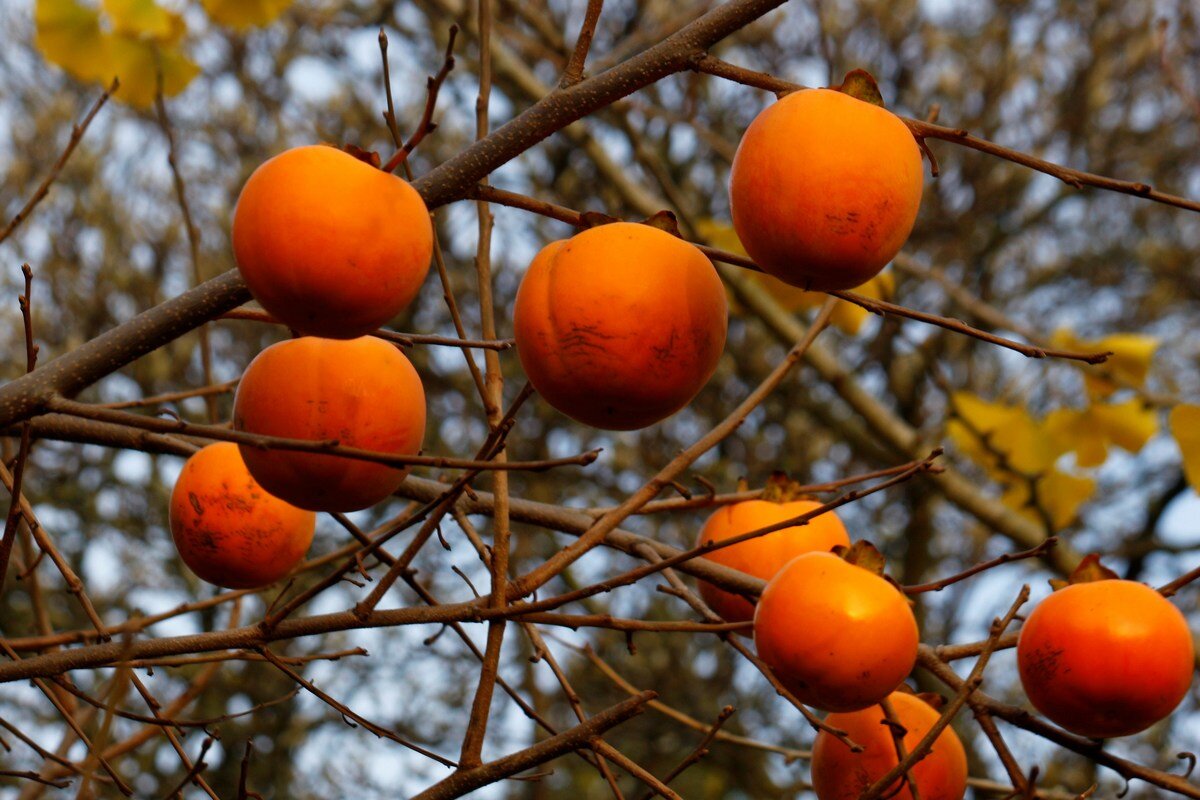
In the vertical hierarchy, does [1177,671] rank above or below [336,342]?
below

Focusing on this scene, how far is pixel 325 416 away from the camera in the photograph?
1.24 m

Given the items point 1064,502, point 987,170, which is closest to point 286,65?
point 987,170

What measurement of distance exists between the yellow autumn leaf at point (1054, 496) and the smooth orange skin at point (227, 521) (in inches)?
88.3

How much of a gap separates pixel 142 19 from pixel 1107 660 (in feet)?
7.24

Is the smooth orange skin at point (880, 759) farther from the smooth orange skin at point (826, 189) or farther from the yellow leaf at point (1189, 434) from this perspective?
the yellow leaf at point (1189, 434)

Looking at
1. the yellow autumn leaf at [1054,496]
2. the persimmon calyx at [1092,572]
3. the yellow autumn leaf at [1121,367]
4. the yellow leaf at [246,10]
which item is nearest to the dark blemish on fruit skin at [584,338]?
the persimmon calyx at [1092,572]

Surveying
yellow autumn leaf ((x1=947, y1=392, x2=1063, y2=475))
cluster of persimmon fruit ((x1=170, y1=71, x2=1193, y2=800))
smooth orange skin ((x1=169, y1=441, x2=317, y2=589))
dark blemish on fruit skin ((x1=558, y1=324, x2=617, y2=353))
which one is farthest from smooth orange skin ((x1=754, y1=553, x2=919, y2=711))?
A: yellow autumn leaf ((x1=947, y1=392, x2=1063, y2=475))

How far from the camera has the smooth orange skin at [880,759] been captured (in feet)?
5.00

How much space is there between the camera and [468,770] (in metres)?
1.22

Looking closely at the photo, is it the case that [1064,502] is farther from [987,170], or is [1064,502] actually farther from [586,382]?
[987,170]

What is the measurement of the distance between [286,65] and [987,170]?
3.26m

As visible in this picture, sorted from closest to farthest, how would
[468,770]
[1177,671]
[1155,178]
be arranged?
[468,770]
[1177,671]
[1155,178]

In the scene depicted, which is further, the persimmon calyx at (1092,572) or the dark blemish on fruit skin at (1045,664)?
the persimmon calyx at (1092,572)

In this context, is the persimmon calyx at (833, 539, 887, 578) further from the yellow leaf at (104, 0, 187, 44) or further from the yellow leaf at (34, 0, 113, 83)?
the yellow leaf at (34, 0, 113, 83)
